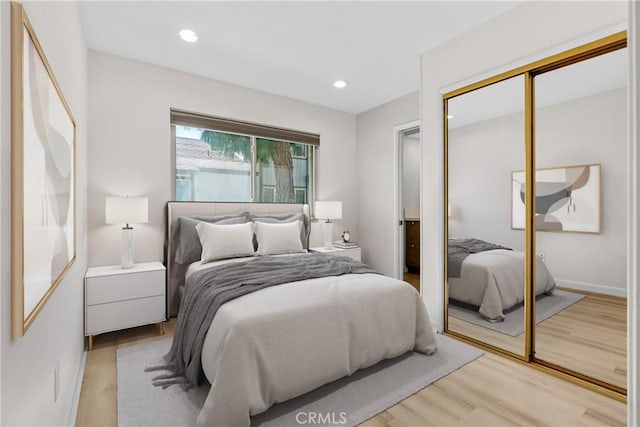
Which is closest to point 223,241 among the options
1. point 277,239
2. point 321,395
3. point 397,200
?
point 277,239

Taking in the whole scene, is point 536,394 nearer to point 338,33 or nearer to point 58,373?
point 58,373

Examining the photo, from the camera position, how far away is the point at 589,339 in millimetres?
2191

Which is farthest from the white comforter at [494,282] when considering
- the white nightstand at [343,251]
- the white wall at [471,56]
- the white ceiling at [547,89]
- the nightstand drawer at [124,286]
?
the nightstand drawer at [124,286]

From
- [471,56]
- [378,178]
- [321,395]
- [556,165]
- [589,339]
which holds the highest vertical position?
[471,56]

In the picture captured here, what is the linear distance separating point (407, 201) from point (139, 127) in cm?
350

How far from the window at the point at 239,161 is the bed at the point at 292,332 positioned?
4.79 ft

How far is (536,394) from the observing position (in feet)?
6.49

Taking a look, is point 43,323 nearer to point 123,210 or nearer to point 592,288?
point 123,210

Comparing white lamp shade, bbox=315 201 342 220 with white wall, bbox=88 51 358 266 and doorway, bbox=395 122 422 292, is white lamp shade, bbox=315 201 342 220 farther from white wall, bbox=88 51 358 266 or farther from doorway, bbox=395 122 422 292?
white wall, bbox=88 51 358 266

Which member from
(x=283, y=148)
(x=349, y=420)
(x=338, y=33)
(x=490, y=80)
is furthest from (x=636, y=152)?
(x=283, y=148)

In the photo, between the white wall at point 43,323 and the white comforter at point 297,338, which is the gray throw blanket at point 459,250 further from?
the white wall at point 43,323

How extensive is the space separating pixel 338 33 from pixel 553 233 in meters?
2.31

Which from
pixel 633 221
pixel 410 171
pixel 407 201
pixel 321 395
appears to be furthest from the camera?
pixel 407 201

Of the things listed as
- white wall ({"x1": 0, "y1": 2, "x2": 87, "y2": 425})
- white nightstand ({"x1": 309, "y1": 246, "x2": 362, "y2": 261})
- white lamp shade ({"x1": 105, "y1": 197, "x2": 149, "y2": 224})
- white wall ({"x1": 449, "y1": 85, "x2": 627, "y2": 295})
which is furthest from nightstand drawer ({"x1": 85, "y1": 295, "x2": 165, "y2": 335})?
white wall ({"x1": 449, "y1": 85, "x2": 627, "y2": 295})
